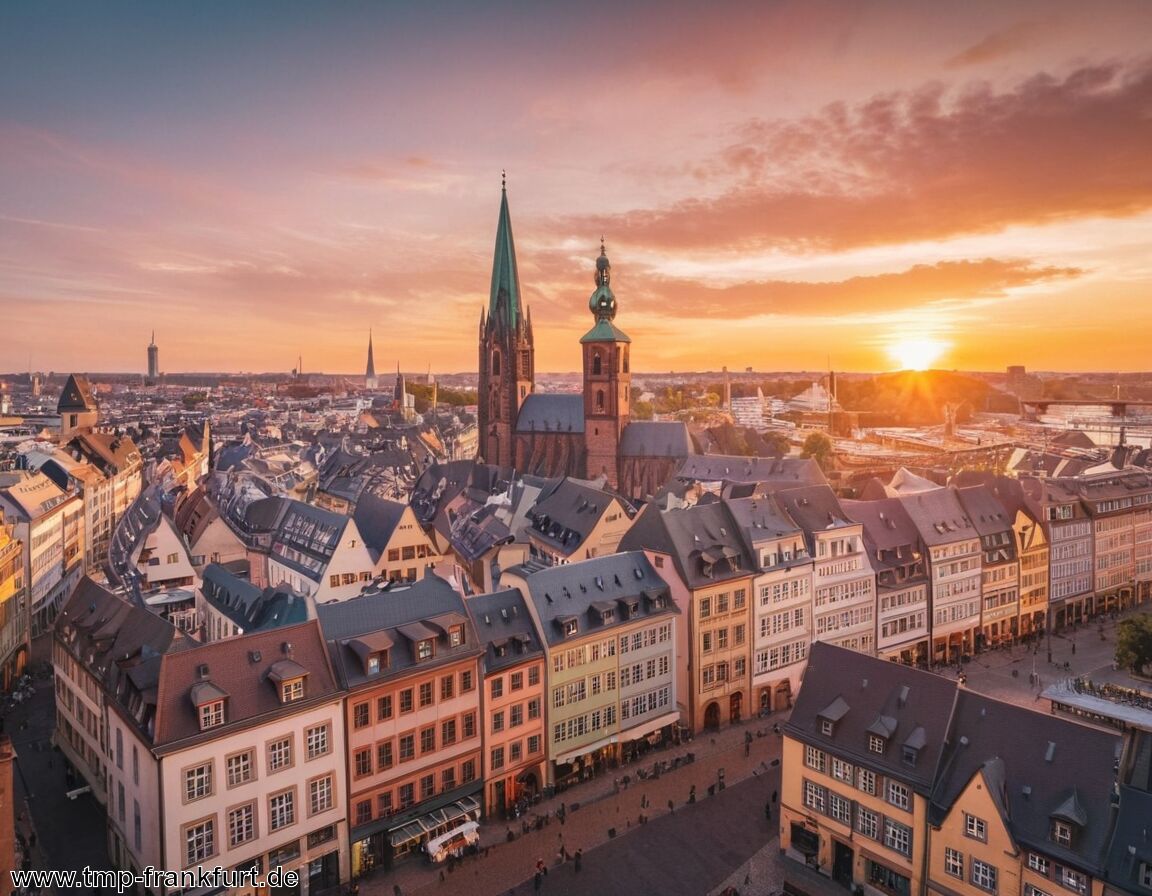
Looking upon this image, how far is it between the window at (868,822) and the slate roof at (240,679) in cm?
2393

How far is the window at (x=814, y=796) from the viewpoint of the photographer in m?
36.2

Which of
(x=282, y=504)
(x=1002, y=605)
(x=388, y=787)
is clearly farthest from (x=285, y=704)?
(x=1002, y=605)

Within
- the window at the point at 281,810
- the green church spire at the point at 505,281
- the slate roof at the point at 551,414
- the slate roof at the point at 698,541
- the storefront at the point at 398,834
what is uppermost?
the green church spire at the point at 505,281

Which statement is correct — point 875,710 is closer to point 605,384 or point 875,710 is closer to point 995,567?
point 995,567

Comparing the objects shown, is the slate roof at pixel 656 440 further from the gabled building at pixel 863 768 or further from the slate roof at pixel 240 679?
the slate roof at pixel 240 679

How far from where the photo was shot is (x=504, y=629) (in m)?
42.3

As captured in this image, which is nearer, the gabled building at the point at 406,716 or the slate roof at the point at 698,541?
the gabled building at the point at 406,716

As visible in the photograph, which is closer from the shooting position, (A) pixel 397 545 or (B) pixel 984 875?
(B) pixel 984 875

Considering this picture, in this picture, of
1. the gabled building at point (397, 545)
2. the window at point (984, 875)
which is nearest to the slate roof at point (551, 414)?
the gabled building at point (397, 545)

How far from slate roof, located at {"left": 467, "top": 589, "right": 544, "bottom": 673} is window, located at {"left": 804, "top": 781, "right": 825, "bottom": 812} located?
1479 cm

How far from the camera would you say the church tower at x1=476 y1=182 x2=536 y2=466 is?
113750mm

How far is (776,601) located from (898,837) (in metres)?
20.8

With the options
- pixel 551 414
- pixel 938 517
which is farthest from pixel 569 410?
pixel 938 517

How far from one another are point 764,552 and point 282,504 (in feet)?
137
